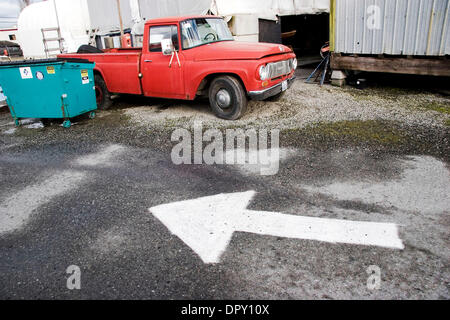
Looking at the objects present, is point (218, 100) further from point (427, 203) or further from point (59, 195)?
point (427, 203)

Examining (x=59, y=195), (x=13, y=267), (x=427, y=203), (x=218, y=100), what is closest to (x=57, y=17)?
(x=218, y=100)

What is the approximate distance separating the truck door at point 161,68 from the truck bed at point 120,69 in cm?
27

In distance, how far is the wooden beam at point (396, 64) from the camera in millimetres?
7216

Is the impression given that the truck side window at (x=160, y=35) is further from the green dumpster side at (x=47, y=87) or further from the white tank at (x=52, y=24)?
the white tank at (x=52, y=24)

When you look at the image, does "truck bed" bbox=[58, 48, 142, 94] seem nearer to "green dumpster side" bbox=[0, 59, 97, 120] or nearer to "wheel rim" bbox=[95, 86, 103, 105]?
"wheel rim" bbox=[95, 86, 103, 105]

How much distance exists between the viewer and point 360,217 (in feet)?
10.4

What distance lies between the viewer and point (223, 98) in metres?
6.46

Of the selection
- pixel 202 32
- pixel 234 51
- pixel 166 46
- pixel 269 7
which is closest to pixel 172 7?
pixel 269 7

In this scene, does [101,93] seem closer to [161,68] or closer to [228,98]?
[161,68]

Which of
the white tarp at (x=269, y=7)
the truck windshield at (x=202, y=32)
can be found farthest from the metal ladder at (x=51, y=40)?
the truck windshield at (x=202, y=32)

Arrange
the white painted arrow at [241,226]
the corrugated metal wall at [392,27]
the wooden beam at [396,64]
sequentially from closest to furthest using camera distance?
the white painted arrow at [241,226]
the corrugated metal wall at [392,27]
the wooden beam at [396,64]

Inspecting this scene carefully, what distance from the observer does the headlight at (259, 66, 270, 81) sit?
5893mm

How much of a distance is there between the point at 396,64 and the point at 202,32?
15.9 feet

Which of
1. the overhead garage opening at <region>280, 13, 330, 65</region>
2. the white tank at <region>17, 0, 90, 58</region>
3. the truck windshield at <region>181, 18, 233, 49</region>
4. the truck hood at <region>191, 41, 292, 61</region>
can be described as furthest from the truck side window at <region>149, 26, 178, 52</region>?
the overhead garage opening at <region>280, 13, 330, 65</region>
